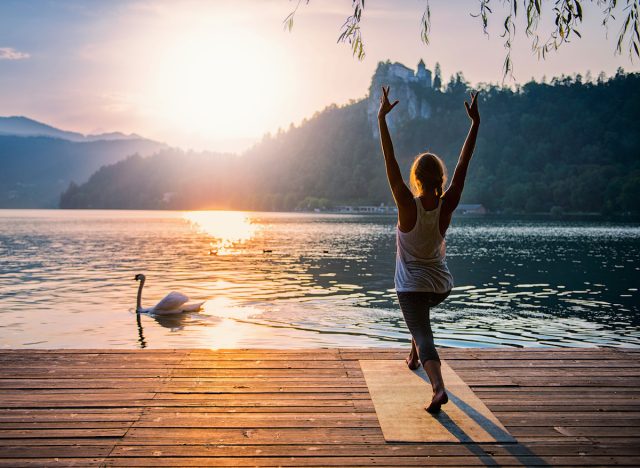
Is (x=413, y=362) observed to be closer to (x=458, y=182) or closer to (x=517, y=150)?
(x=458, y=182)

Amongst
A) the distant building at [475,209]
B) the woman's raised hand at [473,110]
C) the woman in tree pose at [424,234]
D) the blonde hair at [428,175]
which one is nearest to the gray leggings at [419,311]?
the woman in tree pose at [424,234]

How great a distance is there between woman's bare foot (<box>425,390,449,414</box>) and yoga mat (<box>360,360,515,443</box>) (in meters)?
0.04

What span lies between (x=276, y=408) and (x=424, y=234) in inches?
67.1

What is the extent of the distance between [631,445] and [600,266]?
3314 centimetres

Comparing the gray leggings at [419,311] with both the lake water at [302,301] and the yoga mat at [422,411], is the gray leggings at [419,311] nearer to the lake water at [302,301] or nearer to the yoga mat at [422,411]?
the yoga mat at [422,411]

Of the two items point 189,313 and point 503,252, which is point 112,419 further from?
point 503,252

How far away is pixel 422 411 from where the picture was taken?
14.7 feet

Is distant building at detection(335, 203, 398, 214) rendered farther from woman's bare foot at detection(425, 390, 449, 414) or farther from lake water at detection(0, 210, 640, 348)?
woman's bare foot at detection(425, 390, 449, 414)

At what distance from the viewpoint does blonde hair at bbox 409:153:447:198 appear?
14.3 ft

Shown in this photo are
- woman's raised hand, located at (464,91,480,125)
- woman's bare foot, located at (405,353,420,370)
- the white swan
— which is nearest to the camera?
woman's raised hand, located at (464,91,480,125)

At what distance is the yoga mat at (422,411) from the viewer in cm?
399

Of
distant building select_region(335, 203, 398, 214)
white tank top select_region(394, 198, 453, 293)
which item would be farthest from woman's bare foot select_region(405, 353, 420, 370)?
distant building select_region(335, 203, 398, 214)

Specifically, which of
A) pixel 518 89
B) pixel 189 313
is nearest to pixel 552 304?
pixel 189 313

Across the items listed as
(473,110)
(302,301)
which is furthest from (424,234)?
(302,301)
